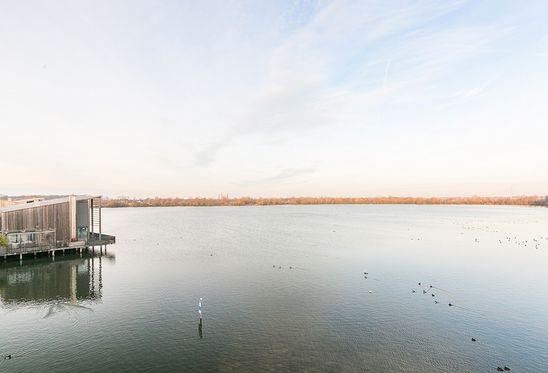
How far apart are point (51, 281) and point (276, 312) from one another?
30314mm

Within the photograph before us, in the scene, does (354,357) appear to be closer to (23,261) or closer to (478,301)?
(478,301)

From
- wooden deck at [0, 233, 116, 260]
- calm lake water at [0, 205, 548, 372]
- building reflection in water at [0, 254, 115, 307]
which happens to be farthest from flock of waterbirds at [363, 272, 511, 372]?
wooden deck at [0, 233, 116, 260]

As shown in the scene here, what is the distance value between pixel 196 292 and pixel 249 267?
1339cm

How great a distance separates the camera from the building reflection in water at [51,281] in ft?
112

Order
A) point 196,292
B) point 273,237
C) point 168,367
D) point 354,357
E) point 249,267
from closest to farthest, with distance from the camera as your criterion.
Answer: point 168,367 < point 354,357 < point 196,292 < point 249,267 < point 273,237

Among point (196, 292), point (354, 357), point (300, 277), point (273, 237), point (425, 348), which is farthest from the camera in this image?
point (273, 237)

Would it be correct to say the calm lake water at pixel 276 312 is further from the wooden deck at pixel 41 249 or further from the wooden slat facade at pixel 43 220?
the wooden slat facade at pixel 43 220

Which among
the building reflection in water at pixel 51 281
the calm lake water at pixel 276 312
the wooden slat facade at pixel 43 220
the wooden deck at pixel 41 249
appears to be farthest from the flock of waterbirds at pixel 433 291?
the wooden slat facade at pixel 43 220

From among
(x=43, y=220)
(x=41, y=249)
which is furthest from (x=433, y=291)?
(x=43, y=220)

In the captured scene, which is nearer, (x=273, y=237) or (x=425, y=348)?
(x=425, y=348)

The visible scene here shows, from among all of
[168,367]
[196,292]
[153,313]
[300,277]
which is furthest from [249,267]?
[168,367]

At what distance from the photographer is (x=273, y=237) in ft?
272

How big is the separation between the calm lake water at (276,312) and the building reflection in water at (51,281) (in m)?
0.22

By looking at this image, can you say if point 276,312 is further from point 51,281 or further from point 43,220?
point 43,220
